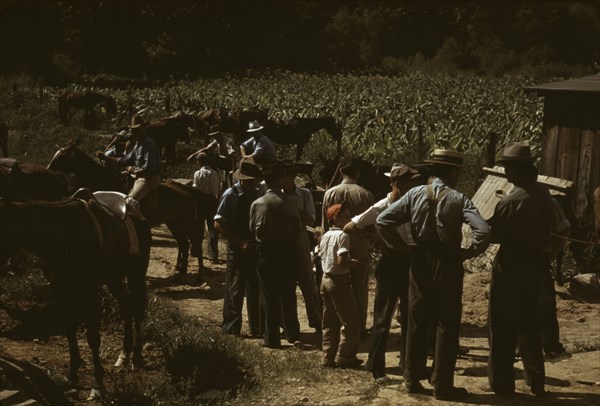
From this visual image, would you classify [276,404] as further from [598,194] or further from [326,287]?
[598,194]

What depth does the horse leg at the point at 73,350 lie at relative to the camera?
8688mm

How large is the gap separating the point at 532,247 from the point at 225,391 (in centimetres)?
314

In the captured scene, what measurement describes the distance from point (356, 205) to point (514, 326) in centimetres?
221

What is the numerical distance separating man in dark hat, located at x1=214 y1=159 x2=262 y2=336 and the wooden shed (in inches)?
254

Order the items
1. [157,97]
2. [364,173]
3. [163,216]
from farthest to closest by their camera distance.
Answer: [157,97] < [163,216] < [364,173]

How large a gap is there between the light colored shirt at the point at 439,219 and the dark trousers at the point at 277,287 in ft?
6.81

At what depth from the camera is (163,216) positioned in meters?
14.9

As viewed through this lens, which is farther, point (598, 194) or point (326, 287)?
point (598, 194)

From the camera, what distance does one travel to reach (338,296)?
9.27 meters

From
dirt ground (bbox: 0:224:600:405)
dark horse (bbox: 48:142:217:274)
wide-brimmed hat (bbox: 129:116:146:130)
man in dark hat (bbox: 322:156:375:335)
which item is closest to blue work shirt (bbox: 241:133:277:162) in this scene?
dark horse (bbox: 48:142:217:274)

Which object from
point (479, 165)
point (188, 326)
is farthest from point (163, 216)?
point (479, 165)

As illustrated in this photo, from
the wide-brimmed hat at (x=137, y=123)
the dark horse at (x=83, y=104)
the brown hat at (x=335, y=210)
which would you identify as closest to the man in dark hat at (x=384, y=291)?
the brown hat at (x=335, y=210)

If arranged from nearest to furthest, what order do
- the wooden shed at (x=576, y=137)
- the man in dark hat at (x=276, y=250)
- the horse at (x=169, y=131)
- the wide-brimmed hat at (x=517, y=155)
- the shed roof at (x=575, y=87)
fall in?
1. the wide-brimmed hat at (x=517, y=155)
2. the man in dark hat at (x=276, y=250)
3. the shed roof at (x=575, y=87)
4. the wooden shed at (x=576, y=137)
5. the horse at (x=169, y=131)

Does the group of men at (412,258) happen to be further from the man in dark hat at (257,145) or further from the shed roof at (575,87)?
the shed roof at (575,87)
